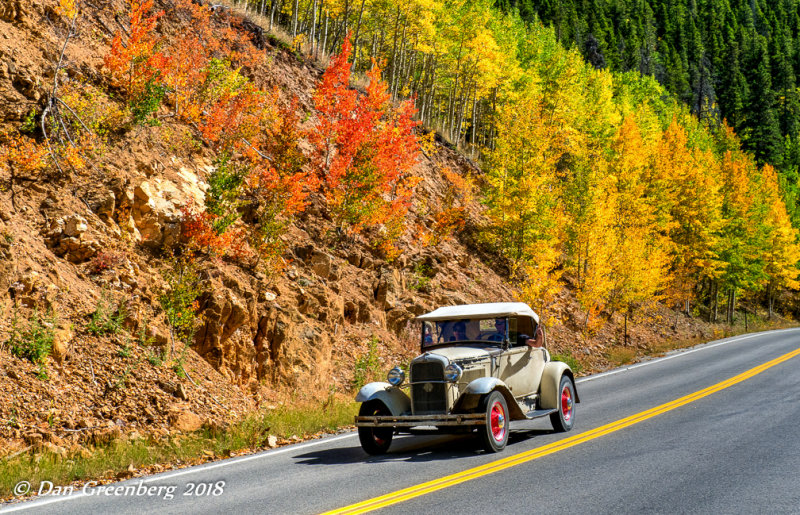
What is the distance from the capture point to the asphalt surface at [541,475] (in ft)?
18.9

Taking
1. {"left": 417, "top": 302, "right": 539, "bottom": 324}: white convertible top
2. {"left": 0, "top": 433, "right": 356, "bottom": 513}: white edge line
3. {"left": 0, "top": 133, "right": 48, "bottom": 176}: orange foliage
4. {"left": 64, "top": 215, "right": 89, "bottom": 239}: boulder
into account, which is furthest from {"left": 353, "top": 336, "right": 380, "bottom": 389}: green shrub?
{"left": 0, "top": 133, "right": 48, "bottom": 176}: orange foliage

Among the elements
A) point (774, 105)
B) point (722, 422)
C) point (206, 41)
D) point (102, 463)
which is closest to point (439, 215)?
point (206, 41)

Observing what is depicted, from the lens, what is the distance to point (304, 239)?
1797cm

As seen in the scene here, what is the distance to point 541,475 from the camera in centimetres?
688

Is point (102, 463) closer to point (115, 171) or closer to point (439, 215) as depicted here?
point (115, 171)

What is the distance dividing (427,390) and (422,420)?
22.6 inches

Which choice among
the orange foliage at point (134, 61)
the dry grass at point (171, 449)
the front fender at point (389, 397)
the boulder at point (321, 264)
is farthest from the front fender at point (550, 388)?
the orange foliage at point (134, 61)

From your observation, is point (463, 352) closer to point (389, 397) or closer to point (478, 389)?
point (478, 389)

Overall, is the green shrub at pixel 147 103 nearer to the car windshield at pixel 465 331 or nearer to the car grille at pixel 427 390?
the car windshield at pixel 465 331

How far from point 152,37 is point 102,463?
14.9 m

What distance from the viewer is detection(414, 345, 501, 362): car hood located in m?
8.73

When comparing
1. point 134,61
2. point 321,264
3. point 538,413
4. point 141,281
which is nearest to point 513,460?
point 538,413

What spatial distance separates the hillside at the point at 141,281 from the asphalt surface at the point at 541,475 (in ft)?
8.17

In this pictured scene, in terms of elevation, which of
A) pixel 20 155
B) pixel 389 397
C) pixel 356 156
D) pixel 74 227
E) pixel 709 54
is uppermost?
pixel 709 54
